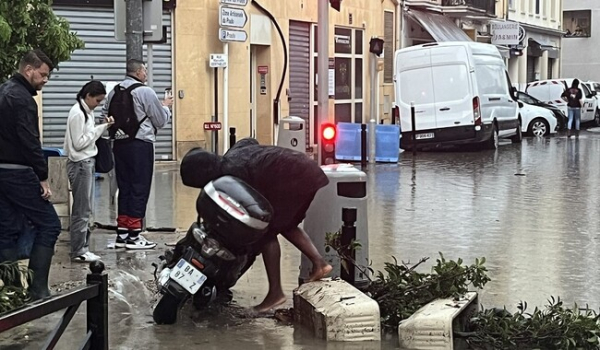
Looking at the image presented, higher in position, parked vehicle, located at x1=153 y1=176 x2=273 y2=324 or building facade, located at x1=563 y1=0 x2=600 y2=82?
building facade, located at x1=563 y1=0 x2=600 y2=82

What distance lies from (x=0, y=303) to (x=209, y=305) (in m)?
1.94

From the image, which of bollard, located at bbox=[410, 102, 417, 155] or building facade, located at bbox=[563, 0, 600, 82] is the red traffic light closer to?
bollard, located at bbox=[410, 102, 417, 155]

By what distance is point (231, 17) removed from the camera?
21.3m

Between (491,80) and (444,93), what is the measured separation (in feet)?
6.75

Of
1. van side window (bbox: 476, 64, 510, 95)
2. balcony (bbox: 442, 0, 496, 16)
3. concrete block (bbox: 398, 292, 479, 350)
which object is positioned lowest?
concrete block (bbox: 398, 292, 479, 350)

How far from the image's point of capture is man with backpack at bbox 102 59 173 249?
32.4 feet

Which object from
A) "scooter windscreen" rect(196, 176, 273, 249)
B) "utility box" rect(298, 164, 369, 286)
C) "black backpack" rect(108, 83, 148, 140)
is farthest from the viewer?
"black backpack" rect(108, 83, 148, 140)

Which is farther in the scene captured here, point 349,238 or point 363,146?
point 363,146

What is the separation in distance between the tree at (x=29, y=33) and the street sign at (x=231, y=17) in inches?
441

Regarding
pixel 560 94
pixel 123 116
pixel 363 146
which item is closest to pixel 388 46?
pixel 560 94

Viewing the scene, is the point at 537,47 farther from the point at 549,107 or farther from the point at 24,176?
the point at 24,176

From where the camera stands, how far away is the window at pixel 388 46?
3244 centimetres

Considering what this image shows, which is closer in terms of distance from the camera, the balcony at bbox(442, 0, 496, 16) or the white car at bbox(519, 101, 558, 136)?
the white car at bbox(519, 101, 558, 136)

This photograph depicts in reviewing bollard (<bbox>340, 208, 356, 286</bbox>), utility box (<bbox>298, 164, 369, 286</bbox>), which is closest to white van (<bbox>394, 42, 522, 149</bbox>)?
utility box (<bbox>298, 164, 369, 286</bbox>)
